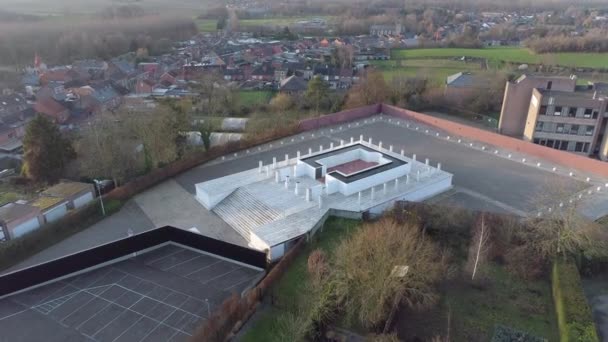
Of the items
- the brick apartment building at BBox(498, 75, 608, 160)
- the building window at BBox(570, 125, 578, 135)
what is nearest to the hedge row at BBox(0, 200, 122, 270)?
the brick apartment building at BBox(498, 75, 608, 160)

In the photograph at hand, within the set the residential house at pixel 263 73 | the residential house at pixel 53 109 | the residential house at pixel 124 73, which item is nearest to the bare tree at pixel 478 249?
the residential house at pixel 53 109

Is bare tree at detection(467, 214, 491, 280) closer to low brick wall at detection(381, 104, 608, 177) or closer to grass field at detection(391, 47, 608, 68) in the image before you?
low brick wall at detection(381, 104, 608, 177)

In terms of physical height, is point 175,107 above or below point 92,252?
above

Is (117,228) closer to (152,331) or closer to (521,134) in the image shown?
(152,331)

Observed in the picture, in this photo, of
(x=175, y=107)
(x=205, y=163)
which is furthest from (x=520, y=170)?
(x=175, y=107)

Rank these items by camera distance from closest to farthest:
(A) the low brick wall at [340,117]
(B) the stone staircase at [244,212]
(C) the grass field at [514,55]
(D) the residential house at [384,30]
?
(B) the stone staircase at [244,212], (A) the low brick wall at [340,117], (C) the grass field at [514,55], (D) the residential house at [384,30]

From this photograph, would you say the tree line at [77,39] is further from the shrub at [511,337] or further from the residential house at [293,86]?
the shrub at [511,337]
